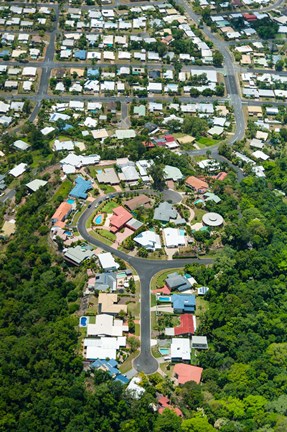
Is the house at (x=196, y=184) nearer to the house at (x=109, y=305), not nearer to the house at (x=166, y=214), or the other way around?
the house at (x=166, y=214)

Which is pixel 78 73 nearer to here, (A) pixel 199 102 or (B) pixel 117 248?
(A) pixel 199 102

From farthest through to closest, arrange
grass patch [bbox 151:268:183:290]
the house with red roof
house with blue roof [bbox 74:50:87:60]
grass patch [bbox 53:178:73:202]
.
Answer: house with blue roof [bbox 74:50:87:60]
grass patch [bbox 53:178:73:202]
grass patch [bbox 151:268:183:290]
the house with red roof

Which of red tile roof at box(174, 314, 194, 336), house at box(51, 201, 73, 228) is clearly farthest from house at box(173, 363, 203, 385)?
house at box(51, 201, 73, 228)

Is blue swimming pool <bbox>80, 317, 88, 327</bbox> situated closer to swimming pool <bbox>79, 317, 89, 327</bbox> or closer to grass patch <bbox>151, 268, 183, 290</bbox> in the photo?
swimming pool <bbox>79, 317, 89, 327</bbox>

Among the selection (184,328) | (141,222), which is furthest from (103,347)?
(141,222)

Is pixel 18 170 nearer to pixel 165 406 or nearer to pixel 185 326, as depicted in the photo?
pixel 185 326

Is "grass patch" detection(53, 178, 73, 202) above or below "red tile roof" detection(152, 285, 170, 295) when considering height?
above
